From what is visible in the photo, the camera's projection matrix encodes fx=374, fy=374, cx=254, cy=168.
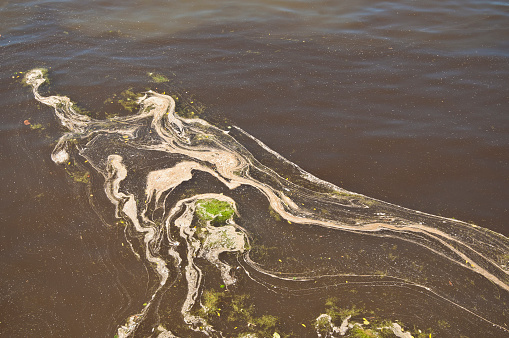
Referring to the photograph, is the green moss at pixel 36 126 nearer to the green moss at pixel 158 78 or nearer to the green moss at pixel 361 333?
the green moss at pixel 158 78

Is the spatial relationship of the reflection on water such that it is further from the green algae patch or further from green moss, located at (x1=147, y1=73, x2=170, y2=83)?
green moss, located at (x1=147, y1=73, x2=170, y2=83)

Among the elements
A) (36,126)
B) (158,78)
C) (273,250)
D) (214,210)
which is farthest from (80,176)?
(273,250)

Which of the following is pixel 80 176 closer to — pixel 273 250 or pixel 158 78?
pixel 158 78

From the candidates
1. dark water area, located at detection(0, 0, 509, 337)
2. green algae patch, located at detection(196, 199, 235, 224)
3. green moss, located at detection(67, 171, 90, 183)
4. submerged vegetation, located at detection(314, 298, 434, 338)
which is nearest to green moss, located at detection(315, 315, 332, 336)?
submerged vegetation, located at detection(314, 298, 434, 338)

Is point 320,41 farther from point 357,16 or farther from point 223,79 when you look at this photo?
point 223,79

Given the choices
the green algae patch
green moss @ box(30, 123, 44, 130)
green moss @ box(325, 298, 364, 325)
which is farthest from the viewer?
green moss @ box(30, 123, 44, 130)

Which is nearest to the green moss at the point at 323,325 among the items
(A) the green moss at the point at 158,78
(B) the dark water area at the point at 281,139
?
(B) the dark water area at the point at 281,139
